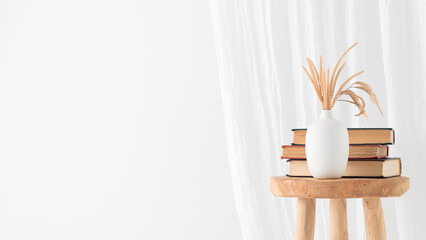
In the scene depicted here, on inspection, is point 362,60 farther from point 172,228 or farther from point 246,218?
point 172,228

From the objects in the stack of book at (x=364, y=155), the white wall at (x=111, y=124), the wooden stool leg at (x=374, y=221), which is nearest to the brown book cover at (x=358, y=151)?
the stack of book at (x=364, y=155)

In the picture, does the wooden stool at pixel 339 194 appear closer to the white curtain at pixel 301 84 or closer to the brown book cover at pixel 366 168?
the brown book cover at pixel 366 168

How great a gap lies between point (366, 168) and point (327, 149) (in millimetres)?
110

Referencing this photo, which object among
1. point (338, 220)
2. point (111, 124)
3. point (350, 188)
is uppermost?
point (111, 124)

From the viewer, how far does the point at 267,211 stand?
62.5 inches

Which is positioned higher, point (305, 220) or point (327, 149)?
point (327, 149)

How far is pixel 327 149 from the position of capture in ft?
4.02

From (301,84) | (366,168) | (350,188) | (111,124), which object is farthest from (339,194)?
(111,124)

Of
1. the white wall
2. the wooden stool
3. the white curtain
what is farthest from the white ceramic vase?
the white wall

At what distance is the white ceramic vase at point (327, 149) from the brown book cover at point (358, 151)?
0.06 metres

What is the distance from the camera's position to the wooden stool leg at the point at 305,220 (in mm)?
1275

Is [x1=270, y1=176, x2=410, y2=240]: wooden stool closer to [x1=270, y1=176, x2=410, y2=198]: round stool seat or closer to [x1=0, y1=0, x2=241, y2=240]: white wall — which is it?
[x1=270, y1=176, x2=410, y2=198]: round stool seat

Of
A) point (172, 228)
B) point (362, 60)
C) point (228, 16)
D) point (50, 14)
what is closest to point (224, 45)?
point (228, 16)

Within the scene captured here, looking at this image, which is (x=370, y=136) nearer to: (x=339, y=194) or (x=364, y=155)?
(x=364, y=155)
